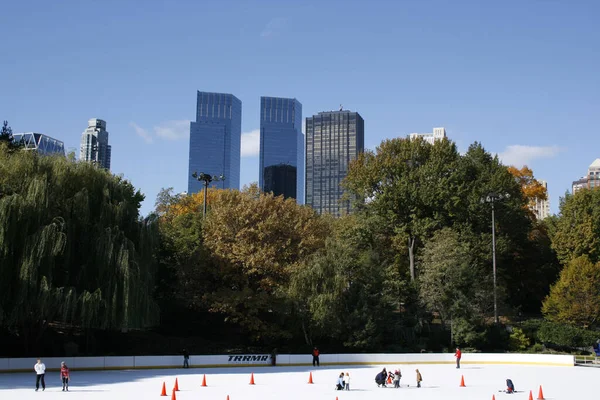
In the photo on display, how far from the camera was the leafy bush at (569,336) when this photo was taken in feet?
168

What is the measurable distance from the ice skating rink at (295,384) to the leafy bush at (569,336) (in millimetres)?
8998

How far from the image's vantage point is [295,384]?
31.7 metres

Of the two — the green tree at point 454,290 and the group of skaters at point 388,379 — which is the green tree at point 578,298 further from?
the group of skaters at point 388,379

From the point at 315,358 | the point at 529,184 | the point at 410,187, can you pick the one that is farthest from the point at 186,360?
the point at 529,184

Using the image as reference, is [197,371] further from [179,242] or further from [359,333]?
[179,242]

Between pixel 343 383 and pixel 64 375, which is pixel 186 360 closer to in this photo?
pixel 64 375

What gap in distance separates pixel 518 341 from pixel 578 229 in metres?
14.8

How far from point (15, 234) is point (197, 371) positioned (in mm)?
13110

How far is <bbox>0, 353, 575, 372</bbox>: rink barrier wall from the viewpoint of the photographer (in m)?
36.7

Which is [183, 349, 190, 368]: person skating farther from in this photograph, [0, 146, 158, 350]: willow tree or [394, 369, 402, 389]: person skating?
[394, 369, 402, 389]: person skating

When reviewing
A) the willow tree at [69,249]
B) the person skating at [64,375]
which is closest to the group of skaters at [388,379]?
the person skating at [64,375]

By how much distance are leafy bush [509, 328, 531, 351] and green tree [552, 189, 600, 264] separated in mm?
10348

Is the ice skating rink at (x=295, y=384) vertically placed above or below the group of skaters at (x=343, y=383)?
below

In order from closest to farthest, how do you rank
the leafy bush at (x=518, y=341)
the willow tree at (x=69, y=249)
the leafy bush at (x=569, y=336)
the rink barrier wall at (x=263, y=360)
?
the willow tree at (x=69, y=249) < the rink barrier wall at (x=263, y=360) < the leafy bush at (x=569, y=336) < the leafy bush at (x=518, y=341)
